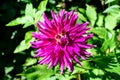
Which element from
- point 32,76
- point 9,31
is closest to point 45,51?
point 32,76

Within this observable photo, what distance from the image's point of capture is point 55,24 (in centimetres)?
202

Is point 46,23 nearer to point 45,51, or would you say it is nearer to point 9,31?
point 45,51

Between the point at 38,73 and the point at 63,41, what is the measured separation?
0.51m

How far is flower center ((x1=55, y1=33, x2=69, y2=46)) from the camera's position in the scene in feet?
6.47

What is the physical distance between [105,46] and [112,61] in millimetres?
137

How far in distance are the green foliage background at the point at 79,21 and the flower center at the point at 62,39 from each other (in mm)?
341

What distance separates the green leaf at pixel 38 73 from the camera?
236 centimetres

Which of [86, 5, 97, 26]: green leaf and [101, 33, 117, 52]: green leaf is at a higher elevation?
[86, 5, 97, 26]: green leaf

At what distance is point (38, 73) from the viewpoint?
94.2 inches

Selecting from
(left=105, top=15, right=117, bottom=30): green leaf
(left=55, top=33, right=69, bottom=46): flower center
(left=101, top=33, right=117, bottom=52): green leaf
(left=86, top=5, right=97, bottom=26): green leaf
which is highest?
(left=86, top=5, right=97, bottom=26): green leaf

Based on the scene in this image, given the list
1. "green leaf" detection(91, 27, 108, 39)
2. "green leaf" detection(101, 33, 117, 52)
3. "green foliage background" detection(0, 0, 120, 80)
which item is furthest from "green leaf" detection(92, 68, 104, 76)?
"green leaf" detection(91, 27, 108, 39)

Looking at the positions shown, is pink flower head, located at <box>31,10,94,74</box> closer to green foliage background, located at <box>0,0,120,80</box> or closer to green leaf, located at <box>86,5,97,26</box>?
green foliage background, located at <box>0,0,120,80</box>

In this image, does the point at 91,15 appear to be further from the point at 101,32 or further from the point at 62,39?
the point at 62,39

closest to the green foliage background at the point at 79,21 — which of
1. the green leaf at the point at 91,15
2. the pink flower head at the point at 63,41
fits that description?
the green leaf at the point at 91,15
